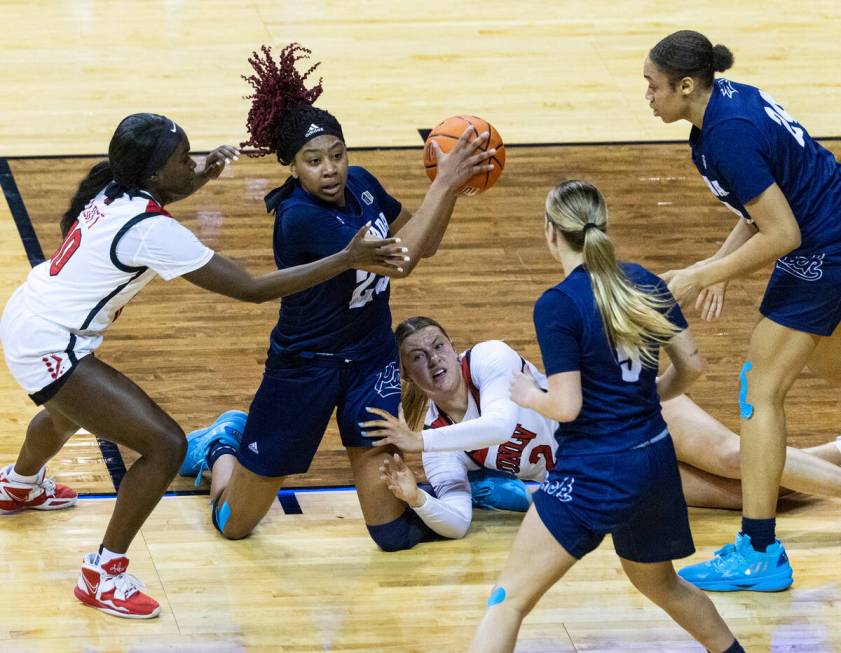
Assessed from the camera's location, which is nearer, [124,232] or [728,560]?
[124,232]

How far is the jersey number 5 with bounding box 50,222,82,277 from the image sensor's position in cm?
424

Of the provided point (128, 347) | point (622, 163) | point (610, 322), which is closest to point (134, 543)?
point (128, 347)

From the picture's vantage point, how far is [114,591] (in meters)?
4.31

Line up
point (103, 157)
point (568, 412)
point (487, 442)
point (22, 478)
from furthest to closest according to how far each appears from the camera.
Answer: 1. point (103, 157)
2. point (22, 478)
3. point (487, 442)
4. point (568, 412)

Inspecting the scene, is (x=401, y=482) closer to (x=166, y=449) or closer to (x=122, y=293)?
(x=166, y=449)

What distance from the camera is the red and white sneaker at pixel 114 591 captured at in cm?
430

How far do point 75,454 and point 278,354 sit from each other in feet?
3.49

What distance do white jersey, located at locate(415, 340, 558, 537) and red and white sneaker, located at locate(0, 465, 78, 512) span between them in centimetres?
122

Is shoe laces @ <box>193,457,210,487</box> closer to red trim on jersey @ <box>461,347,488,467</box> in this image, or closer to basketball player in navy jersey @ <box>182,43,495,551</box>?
basketball player in navy jersey @ <box>182,43,495,551</box>

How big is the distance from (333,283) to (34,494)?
1.25m

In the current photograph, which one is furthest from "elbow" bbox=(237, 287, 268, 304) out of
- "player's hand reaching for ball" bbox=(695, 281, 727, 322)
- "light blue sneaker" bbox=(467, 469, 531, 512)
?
"player's hand reaching for ball" bbox=(695, 281, 727, 322)

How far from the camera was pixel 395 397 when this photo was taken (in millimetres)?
4762

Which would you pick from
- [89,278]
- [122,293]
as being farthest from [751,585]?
[89,278]

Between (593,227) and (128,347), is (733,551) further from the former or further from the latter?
(128,347)
